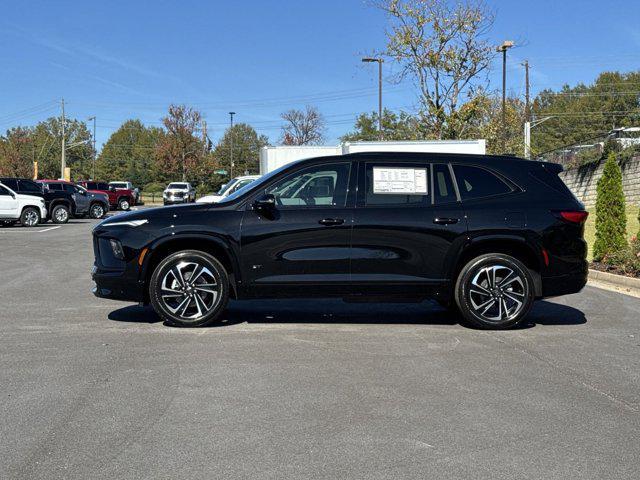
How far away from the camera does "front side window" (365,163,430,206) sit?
7.52 metres

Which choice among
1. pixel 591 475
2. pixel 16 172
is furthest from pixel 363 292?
pixel 16 172

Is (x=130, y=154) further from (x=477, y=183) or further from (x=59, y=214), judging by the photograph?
(x=477, y=183)

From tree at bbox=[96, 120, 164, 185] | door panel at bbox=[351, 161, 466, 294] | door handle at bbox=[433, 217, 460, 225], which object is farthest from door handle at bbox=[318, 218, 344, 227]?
tree at bbox=[96, 120, 164, 185]

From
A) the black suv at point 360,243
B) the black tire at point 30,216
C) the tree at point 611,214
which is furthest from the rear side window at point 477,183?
the black tire at point 30,216

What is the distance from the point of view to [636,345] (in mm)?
6805

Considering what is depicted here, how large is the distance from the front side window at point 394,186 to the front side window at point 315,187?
272 millimetres

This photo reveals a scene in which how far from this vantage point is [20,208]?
26.0 meters

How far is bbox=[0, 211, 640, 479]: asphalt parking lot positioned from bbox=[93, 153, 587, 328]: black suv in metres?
0.43

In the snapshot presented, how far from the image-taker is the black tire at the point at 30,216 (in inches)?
1034

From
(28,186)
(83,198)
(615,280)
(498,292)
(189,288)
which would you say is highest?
(28,186)

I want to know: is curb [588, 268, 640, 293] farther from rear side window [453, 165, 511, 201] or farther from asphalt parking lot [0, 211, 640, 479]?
rear side window [453, 165, 511, 201]

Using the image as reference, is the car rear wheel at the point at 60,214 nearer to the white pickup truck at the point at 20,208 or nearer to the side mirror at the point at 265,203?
the white pickup truck at the point at 20,208

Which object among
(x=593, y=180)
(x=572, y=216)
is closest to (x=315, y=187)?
(x=572, y=216)

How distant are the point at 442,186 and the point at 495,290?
4.15 feet
